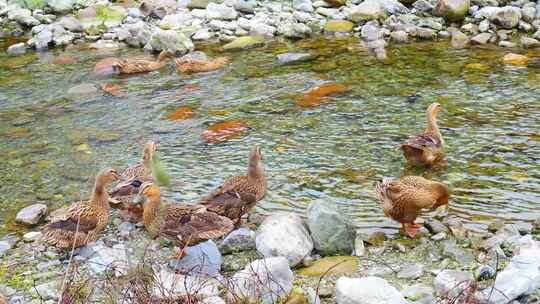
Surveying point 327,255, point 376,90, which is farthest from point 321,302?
point 376,90

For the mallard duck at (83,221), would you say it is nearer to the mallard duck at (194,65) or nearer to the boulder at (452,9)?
the mallard duck at (194,65)

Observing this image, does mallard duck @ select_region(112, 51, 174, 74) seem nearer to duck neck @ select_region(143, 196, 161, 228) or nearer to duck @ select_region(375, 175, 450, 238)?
duck neck @ select_region(143, 196, 161, 228)

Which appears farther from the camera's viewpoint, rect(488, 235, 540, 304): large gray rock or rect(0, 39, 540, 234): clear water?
rect(0, 39, 540, 234): clear water

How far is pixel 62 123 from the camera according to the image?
34.6ft

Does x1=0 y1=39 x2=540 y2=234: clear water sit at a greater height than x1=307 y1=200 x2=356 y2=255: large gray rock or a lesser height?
lesser

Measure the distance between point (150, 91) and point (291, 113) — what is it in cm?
271

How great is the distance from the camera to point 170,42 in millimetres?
14117

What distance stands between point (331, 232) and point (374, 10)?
9.68 meters

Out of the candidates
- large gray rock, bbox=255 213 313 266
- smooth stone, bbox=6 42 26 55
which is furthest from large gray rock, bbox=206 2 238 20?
large gray rock, bbox=255 213 313 266

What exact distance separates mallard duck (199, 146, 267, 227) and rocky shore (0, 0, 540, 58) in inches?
246

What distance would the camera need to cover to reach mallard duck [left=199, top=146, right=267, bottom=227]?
6.99 metres

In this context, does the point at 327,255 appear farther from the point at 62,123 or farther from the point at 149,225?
the point at 62,123

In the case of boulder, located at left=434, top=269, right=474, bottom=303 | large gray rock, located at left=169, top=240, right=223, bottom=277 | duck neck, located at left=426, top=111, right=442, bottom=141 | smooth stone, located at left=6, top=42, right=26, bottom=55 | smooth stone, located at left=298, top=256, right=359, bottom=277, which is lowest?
smooth stone, located at left=6, top=42, right=26, bottom=55

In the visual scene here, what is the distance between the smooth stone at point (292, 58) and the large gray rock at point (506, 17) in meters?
3.97
